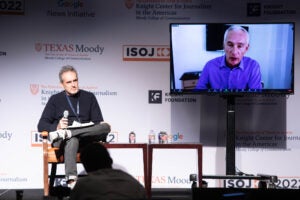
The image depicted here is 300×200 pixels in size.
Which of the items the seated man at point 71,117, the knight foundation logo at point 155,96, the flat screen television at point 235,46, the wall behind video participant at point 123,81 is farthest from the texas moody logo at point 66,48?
the flat screen television at point 235,46

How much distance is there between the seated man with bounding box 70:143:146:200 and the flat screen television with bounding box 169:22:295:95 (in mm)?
2671

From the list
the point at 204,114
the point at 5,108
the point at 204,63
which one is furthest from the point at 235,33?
the point at 5,108

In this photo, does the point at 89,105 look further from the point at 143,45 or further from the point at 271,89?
the point at 271,89

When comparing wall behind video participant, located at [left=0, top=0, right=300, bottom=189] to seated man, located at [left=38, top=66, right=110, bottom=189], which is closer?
seated man, located at [left=38, top=66, right=110, bottom=189]

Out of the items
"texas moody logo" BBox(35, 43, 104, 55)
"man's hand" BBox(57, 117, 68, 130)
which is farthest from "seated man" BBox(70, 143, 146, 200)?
"texas moody logo" BBox(35, 43, 104, 55)

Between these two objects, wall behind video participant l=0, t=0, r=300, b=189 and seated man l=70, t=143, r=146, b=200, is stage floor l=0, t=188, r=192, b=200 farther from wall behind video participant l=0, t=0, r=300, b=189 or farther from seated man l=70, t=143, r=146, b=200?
seated man l=70, t=143, r=146, b=200

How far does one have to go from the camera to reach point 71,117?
5.41 metres

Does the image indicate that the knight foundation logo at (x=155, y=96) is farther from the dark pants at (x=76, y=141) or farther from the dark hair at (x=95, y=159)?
the dark hair at (x=95, y=159)

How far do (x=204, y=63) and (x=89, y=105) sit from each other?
4.11 feet

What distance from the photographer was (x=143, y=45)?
632cm

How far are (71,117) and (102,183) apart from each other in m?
2.54

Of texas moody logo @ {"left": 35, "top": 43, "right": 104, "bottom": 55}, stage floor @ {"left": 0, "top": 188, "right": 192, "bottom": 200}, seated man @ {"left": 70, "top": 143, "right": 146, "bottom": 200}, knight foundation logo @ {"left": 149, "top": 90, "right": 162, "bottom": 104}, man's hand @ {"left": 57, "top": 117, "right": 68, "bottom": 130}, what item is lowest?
stage floor @ {"left": 0, "top": 188, "right": 192, "bottom": 200}

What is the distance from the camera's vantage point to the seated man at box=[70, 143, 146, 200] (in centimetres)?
291

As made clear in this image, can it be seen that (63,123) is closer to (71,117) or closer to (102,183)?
(71,117)
